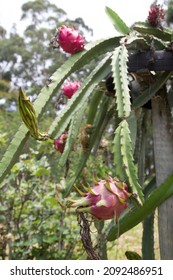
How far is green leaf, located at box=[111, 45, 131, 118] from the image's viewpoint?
30.7 inches

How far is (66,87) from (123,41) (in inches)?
9.0

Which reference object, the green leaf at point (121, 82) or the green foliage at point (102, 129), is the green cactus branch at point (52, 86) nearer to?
the green foliage at point (102, 129)

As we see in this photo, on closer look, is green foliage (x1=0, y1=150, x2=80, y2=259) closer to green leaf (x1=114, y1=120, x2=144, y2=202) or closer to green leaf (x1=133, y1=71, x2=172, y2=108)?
green leaf (x1=133, y1=71, x2=172, y2=108)

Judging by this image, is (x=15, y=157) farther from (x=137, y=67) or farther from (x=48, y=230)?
(x=48, y=230)

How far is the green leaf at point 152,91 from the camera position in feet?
3.33

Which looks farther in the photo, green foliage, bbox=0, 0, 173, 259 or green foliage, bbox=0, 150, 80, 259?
green foliage, bbox=0, 150, 80, 259

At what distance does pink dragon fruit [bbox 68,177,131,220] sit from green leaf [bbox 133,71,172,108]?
15.3 inches

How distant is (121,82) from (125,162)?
0.23 meters

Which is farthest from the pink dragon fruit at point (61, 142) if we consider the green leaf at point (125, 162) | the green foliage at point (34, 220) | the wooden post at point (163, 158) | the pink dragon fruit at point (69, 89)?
the green foliage at point (34, 220)

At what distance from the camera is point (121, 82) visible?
2.77ft

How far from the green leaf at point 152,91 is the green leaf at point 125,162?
1.03 feet

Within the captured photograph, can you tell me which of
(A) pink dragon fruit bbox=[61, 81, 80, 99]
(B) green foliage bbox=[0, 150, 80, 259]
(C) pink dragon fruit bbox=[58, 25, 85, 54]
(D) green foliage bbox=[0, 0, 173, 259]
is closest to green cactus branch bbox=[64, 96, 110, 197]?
(D) green foliage bbox=[0, 0, 173, 259]
